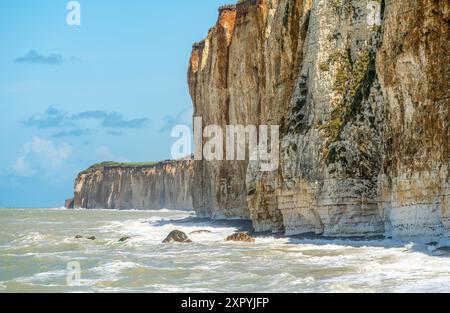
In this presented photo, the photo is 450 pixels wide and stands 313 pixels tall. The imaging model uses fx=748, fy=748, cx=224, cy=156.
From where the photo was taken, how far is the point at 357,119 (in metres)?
30.4

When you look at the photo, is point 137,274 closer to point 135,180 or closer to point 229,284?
point 229,284

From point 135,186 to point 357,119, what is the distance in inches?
4027

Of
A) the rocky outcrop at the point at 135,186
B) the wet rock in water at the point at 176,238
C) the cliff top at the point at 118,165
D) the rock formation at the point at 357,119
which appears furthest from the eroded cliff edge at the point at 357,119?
the cliff top at the point at 118,165

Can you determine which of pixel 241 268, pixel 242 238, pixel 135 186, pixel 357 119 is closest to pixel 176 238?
pixel 242 238

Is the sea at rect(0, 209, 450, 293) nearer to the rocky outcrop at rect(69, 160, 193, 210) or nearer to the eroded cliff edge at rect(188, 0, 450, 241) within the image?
the eroded cliff edge at rect(188, 0, 450, 241)

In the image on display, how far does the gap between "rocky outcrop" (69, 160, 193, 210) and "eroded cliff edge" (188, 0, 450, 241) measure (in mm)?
69993

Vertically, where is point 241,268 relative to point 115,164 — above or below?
below

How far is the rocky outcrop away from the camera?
4665 inches

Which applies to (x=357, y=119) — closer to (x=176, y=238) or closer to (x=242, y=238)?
(x=242, y=238)

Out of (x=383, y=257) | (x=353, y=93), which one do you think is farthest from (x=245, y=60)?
(x=383, y=257)

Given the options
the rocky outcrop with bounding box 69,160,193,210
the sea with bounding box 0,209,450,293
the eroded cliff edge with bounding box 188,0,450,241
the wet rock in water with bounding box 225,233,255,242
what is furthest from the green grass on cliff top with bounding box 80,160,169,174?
the sea with bounding box 0,209,450,293
